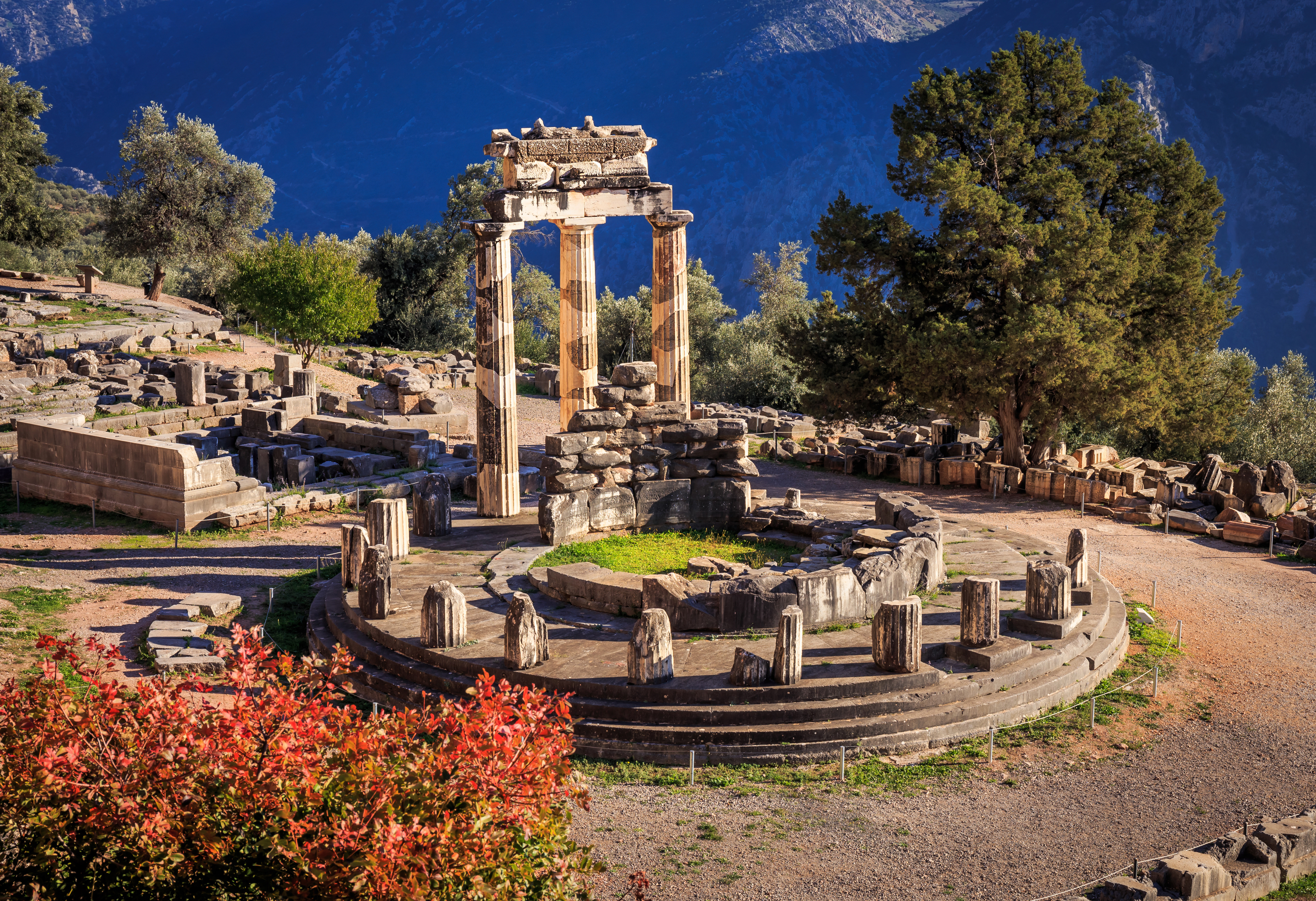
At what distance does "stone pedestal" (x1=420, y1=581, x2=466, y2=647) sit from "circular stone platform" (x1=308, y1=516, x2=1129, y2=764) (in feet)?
0.48

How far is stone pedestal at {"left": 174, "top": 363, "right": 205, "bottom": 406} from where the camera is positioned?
29891 mm

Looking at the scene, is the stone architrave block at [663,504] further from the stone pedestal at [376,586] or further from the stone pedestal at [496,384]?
the stone pedestal at [376,586]

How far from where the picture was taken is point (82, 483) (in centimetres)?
2238

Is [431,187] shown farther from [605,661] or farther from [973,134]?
[605,661]

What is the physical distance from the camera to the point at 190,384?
29938 millimetres

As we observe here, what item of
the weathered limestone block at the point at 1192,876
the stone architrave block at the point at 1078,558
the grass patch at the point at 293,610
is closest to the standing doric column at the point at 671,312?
the grass patch at the point at 293,610

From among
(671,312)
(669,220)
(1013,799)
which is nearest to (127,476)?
(671,312)

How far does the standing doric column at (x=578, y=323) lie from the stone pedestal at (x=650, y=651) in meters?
9.49

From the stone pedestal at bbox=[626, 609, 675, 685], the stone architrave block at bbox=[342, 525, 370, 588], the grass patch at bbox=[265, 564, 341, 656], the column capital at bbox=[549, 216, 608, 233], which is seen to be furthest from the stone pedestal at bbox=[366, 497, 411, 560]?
the column capital at bbox=[549, 216, 608, 233]

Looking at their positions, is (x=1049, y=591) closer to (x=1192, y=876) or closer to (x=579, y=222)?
(x=1192, y=876)

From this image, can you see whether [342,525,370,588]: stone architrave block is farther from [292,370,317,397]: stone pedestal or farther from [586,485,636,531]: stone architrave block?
[292,370,317,397]: stone pedestal

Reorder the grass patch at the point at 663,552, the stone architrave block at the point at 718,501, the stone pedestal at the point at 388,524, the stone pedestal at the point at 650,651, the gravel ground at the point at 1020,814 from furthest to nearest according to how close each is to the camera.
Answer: the stone architrave block at the point at 718,501
the stone pedestal at the point at 388,524
the grass patch at the point at 663,552
the stone pedestal at the point at 650,651
the gravel ground at the point at 1020,814

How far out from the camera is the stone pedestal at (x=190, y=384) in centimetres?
2989

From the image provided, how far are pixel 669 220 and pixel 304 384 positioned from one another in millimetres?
14739
